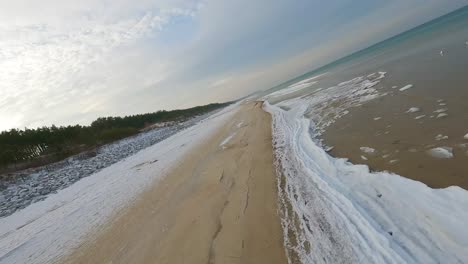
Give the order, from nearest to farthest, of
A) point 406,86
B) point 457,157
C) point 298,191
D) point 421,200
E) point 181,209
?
point 421,200, point 457,157, point 298,191, point 181,209, point 406,86

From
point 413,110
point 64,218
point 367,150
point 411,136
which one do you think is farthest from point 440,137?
point 64,218

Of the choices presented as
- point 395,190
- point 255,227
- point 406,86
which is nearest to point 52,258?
point 255,227

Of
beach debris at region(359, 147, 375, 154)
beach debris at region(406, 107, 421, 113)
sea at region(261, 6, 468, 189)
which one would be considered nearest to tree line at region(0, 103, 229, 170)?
sea at region(261, 6, 468, 189)

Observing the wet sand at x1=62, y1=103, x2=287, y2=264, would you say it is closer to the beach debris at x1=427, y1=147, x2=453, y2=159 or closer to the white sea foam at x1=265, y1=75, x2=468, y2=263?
the white sea foam at x1=265, y1=75, x2=468, y2=263

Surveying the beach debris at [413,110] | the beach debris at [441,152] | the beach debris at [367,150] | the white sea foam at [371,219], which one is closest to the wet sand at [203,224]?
the white sea foam at [371,219]

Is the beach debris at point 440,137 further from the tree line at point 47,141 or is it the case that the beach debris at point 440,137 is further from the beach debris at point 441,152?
the tree line at point 47,141

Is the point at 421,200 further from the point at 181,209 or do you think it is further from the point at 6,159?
the point at 6,159
